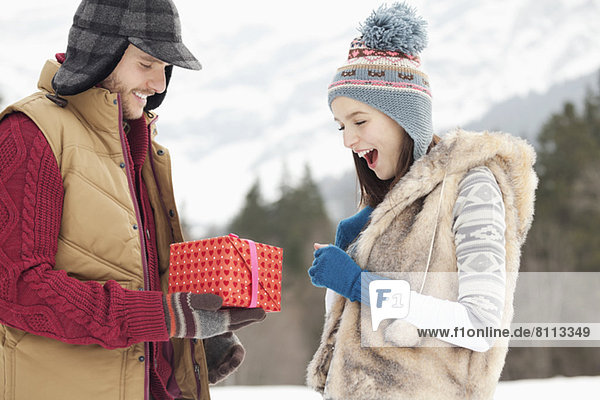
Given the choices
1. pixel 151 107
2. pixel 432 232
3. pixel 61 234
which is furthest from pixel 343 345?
pixel 151 107

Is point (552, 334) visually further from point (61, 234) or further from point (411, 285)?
point (61, 234)

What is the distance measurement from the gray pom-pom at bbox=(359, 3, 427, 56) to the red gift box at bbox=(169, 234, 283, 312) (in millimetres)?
746

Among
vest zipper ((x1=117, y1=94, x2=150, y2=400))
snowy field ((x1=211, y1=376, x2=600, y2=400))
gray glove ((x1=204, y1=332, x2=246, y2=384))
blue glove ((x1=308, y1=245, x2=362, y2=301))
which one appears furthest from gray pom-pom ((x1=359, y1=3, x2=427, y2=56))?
snowy field ((x1=211, y1=376, x2=600, y2=400))

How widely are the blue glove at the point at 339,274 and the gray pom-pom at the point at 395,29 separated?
0.68 m

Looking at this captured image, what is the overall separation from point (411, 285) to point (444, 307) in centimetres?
13

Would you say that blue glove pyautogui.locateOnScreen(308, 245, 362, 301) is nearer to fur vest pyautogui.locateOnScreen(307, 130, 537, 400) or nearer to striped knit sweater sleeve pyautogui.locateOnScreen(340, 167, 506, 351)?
fur vest pyautogui.locateOnScreen(307, 130, 537, 400)

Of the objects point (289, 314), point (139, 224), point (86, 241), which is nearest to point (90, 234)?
point (86, 241)

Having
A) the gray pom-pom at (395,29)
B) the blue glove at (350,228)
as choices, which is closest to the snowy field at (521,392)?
the blue glove at (350,228)

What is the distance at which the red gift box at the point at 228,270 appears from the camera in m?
1.89

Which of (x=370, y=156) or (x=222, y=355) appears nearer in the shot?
(x=370, y=156)

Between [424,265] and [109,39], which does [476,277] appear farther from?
[109,39]

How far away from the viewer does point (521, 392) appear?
490cm

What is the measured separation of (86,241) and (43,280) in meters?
0.18

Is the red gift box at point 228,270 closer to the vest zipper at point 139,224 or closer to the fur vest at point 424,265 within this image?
the vest zipper at point 139,224
